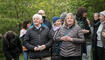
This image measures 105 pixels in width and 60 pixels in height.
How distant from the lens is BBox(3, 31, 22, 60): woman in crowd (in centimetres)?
840

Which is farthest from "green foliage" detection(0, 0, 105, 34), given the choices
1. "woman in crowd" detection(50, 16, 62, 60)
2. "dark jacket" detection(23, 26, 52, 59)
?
"dark jacket" detection(23, 26, 52, 59)

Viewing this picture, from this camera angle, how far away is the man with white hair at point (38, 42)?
6.37 m

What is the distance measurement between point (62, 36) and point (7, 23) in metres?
13.8

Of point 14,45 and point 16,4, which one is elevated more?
point 16,4

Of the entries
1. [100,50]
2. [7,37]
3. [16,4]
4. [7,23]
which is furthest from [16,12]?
[100,50]

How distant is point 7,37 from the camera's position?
847 centimetres

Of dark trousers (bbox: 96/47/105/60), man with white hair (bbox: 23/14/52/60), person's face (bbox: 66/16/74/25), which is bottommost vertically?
dark trousers (bbox: 96/47/105/60)

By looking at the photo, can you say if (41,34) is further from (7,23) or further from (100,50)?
(7,23)

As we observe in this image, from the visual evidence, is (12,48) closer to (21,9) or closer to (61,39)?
(61,39)

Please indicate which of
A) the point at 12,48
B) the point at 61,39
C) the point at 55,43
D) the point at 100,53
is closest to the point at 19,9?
the point at 12,48

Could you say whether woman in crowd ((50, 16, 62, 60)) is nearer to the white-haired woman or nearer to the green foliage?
the white-haired woman

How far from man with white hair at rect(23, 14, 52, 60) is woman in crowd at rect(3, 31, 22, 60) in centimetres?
201

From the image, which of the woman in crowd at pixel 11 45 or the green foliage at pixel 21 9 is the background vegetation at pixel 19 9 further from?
the woman in crowd at pixel 11 45

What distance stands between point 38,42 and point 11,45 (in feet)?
7.67
